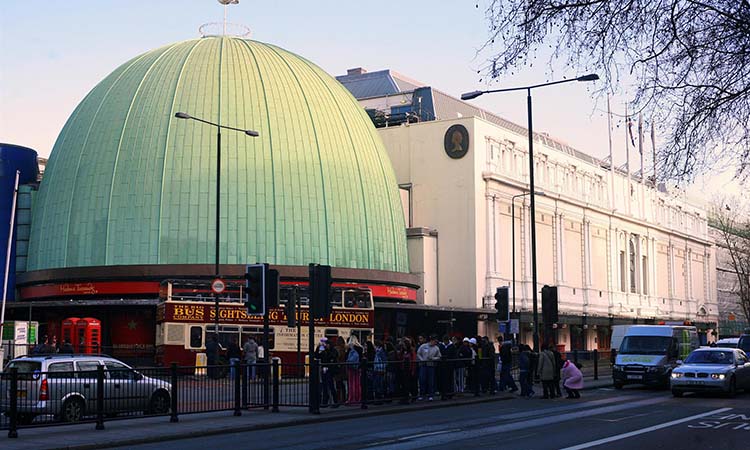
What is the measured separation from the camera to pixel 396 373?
29.8 meters

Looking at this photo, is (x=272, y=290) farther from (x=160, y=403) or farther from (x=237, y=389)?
(x=160, y=403)

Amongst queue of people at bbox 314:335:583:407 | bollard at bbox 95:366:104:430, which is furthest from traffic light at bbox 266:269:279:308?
bollard at bbox 95:366:104:430

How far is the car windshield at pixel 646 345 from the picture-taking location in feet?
124

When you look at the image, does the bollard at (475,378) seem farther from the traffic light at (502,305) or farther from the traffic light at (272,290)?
the traffic light at (272,290)

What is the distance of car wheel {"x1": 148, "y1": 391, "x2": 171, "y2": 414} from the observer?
2475 centimetres

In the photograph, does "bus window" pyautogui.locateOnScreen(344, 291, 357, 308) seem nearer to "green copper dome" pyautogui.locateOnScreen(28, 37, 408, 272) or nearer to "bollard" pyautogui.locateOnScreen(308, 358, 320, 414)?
"green copper dome" pyautogui.locateOnScreen(28, 37, 408, 272)

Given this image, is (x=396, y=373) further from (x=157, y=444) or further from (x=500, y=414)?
(x=157, y=444)

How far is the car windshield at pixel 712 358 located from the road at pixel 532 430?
371 cm

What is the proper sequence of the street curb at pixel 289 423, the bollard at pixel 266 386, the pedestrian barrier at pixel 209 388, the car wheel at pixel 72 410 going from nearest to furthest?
the street curb at pixel 289 423
the pedestrian barrier at pixel 209 388
the car wheel at pixel 72 410
the bollard at pixel 266 386

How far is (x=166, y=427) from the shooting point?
22.5 meters

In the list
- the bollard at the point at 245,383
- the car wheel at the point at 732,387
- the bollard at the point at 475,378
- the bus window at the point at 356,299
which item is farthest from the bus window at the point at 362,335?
Answer: the bollard at the point at 245,383

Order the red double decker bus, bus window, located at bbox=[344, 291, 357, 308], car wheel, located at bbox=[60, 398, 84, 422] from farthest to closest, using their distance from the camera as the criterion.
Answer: bus window, located at bbox=[344, 291, 357, 308]
the red double decker bus
car wheel, located at bbox=[60, 398, 84, 422]

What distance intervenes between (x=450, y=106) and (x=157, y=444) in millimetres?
68405

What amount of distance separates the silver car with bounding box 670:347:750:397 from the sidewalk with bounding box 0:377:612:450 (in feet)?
26.9
